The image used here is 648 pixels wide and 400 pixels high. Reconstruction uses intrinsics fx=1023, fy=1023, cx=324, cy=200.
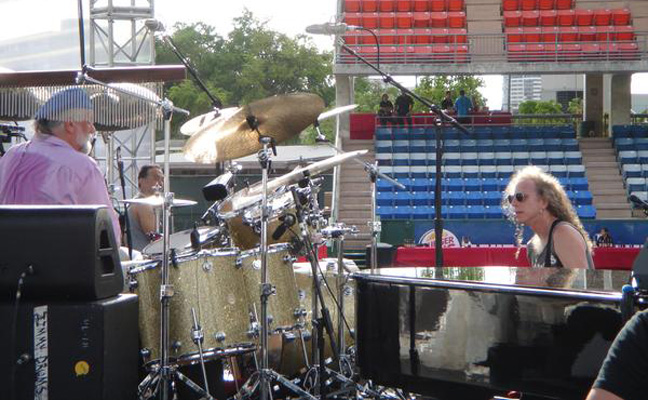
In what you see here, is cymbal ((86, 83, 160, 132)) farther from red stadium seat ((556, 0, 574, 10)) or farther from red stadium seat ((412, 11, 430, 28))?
red stadium seat ((556, 0, 574, 10))

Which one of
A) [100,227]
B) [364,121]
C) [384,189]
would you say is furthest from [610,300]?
[364,121]

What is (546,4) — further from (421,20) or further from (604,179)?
(604,179)

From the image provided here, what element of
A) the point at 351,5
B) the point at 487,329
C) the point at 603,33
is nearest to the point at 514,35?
the point at 603,33

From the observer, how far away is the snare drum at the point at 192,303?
6.36 meters

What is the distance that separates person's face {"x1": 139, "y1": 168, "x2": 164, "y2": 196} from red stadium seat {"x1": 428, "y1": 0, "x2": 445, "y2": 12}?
18.8m

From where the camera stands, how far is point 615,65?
76.3 feet

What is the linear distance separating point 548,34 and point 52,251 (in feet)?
72.1

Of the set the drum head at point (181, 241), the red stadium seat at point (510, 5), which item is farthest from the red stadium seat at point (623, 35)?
the drum head at point (181, 241)

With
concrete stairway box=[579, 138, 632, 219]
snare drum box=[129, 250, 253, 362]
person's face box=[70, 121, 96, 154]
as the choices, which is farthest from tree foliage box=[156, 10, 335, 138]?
person's face box=[70, 121, 96, 154]

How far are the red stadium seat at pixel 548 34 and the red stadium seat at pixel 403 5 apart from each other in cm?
353

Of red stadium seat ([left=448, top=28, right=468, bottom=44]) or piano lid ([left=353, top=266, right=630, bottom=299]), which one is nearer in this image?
piano lid ([left=353, top=266, right=630, bottom=299])

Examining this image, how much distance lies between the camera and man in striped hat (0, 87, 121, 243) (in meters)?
5.37

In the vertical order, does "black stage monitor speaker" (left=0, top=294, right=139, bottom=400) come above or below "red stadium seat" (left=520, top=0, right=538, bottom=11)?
below

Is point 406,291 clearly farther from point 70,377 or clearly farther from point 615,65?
point 615,65
